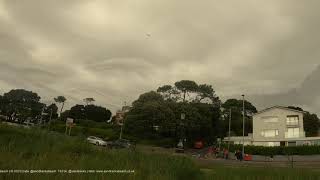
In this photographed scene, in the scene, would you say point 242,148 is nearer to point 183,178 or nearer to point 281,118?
point 281,118

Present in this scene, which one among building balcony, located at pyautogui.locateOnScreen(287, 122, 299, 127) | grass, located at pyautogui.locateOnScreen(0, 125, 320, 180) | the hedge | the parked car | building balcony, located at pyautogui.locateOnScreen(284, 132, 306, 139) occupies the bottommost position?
grass, located at pyautogui.locateOnScreen(0, 125, 320, 180)

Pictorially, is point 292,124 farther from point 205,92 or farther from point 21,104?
point 21,104

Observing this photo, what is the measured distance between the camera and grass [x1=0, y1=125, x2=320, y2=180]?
11.4 metres

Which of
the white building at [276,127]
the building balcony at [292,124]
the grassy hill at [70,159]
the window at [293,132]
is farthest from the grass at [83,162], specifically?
the building balcony at [292,124]

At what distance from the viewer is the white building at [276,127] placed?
3383 inches

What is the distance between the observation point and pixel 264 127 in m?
88.9

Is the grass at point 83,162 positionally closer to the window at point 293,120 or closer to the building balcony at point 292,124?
the building balcony at point 292,124

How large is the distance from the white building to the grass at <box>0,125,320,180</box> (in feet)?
239

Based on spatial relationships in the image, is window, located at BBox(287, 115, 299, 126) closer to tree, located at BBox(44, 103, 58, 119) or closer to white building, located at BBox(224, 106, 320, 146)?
white building, located at BBox(224, 106, 320, 146)

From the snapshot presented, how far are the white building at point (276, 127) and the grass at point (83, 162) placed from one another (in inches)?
2867

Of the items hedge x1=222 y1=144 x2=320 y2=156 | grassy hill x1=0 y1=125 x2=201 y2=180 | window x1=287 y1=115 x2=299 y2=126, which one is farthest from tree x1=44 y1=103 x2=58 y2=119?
grassy hill x1=0 y1=125 x2=201 y2=180

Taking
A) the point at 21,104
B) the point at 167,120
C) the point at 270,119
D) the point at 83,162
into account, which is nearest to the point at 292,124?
the point at 270,119

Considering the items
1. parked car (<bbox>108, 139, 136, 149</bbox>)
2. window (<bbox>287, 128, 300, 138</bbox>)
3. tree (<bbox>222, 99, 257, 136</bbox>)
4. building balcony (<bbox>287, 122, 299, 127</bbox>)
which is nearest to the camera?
parked car (<bbox>108, 139, 136, 149</bbox>)

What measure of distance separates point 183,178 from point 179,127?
6897cm
